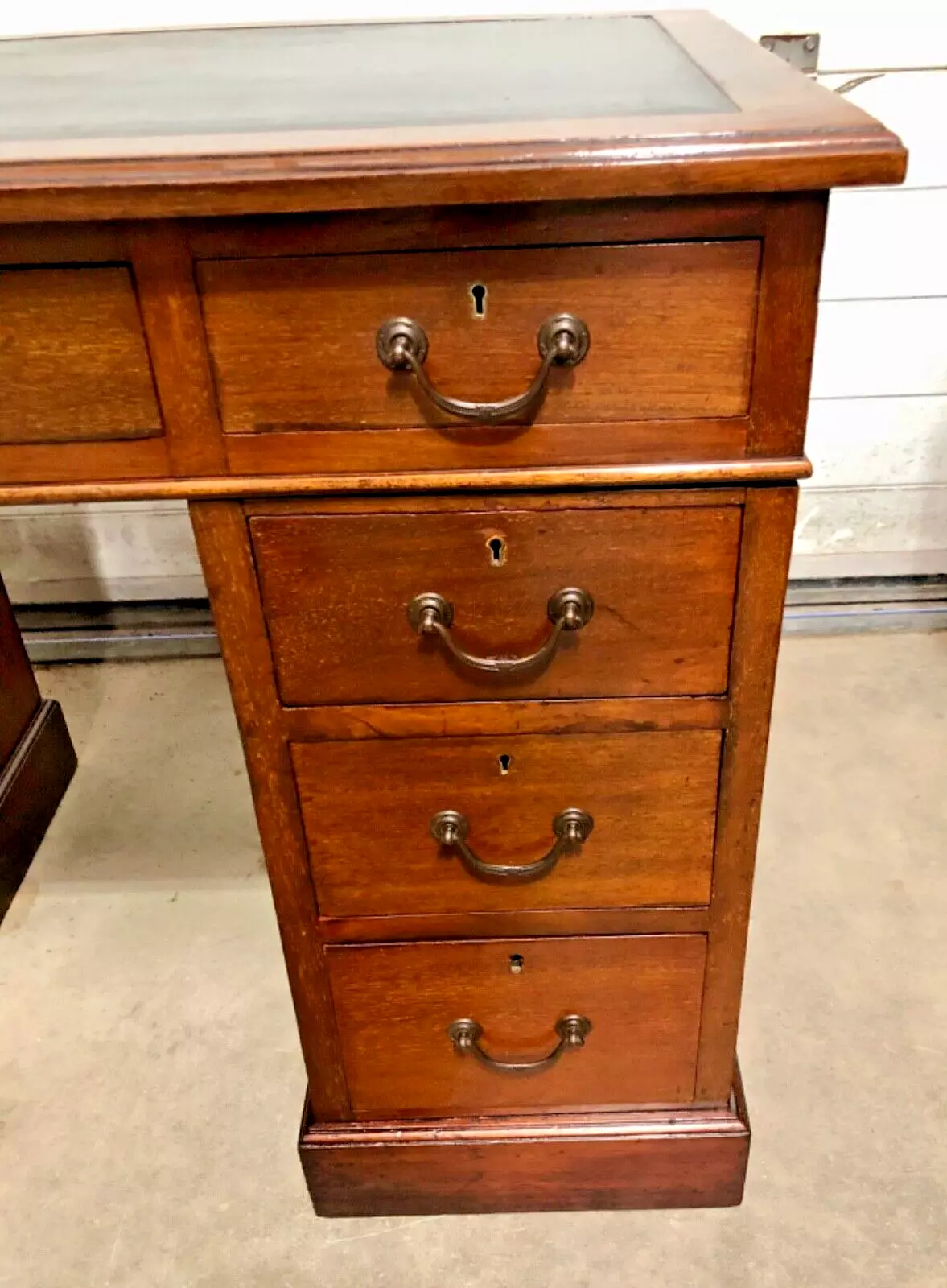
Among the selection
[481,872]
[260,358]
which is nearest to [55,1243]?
[481,872]

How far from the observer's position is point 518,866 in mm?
892

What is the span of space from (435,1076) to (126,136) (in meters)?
0.83

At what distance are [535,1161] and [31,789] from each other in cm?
91

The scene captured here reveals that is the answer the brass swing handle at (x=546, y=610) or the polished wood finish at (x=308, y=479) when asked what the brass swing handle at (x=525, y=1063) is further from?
the polished wood finish at (x=308, y=479)

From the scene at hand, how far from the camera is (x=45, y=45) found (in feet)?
3.58

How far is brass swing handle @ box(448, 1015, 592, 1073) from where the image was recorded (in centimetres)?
98

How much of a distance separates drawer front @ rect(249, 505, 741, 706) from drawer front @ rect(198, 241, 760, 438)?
0.07 metres

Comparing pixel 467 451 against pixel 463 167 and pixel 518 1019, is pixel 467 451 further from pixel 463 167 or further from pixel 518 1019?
pixel 518 1019

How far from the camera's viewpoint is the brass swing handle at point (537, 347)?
0.66 m

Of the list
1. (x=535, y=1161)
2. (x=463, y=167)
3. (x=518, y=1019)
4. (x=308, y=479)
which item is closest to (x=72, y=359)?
(x=308, y=479)

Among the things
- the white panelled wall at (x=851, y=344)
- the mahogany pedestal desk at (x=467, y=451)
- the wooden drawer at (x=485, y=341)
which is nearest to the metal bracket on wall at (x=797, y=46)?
the white panelled wall at (x=851, y=344)

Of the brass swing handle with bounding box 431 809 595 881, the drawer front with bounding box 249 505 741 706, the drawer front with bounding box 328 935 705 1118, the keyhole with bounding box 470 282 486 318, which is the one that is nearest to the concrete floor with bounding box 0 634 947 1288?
the drawer front with bounding box 328 935 705 1118

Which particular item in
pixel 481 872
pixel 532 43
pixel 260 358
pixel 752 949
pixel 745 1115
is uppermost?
pixel 532 43

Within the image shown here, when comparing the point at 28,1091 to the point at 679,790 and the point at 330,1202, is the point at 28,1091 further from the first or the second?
the point at 679,790
